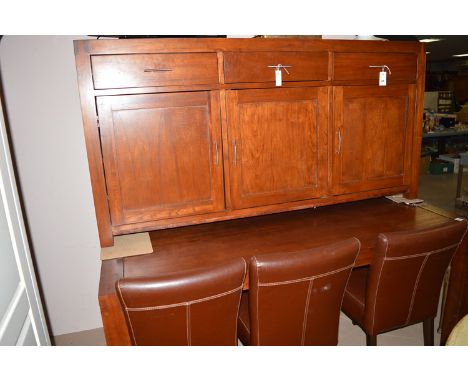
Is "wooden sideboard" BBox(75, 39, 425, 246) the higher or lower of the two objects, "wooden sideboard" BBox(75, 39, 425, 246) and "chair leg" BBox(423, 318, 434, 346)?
the higher

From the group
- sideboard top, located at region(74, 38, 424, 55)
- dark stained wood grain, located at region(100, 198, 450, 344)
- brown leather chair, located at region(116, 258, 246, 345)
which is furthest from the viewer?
dark stained wood grain, located at region(100, 198, 450, 344)

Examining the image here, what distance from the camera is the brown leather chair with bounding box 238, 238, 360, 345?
3.99ft

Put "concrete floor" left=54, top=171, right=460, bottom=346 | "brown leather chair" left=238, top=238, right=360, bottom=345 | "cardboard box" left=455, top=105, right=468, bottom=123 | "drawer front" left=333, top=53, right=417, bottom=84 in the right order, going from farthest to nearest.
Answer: "cardboard box" left=455, top=105, right=468, bottom=123 < "concrete floor" left=54, top=171, right=460, bottom=346 < "drawer front" left=333, top=53, right=417, bottom=84 < "brown leather chair" left=238, top=238, right=360, bottom=345

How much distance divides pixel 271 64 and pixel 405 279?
43.3 inches

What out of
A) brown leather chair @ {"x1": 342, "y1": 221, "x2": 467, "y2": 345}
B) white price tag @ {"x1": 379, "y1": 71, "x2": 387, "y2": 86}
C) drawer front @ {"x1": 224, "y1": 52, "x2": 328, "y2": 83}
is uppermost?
drawer front @ {"x1": 224, "y1": 52, "x2": 328, "y2": 83}

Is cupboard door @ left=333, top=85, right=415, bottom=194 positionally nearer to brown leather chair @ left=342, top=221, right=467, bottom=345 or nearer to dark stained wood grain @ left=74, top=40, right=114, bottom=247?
brown leather chair @ left=342, top=221, right=467, bottom=345

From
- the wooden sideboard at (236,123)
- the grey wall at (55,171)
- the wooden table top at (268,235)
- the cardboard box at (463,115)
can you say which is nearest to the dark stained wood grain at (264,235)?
the wooden table top at (268,235)

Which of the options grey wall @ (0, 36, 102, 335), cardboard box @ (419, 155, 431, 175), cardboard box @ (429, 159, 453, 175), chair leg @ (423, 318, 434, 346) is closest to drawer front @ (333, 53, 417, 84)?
chair leg @ (423, 318, 434, 346)

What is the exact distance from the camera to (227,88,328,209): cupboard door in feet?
5.30

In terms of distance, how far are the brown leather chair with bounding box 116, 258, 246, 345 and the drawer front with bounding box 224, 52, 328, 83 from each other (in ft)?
2.73

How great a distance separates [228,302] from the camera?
4.04 ft

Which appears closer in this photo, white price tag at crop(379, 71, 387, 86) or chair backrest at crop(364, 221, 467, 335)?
chair backrest at crop(364, 221, 467, 335)

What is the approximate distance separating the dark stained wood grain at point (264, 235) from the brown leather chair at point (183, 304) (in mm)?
161
